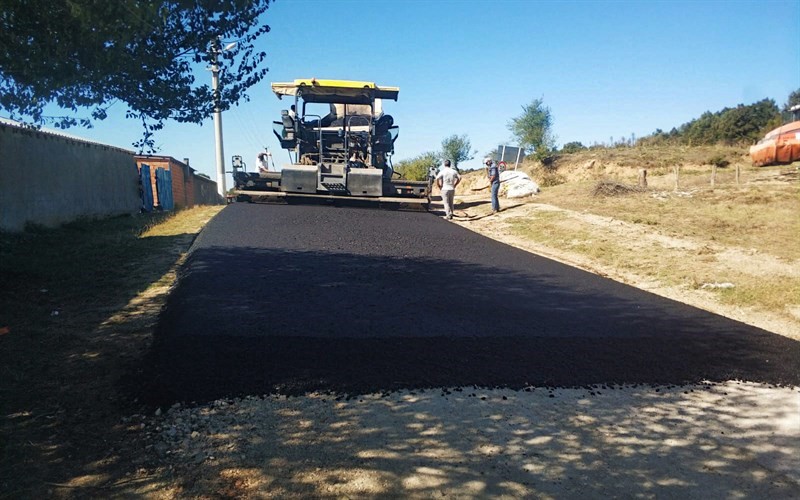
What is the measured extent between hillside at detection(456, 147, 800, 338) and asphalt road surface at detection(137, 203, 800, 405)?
1072 millimetres

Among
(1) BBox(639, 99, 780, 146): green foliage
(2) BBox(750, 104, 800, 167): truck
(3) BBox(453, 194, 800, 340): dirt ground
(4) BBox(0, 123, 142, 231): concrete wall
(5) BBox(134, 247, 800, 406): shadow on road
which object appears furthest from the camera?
(1) BBox(639, 99, 780, 146): green foliage

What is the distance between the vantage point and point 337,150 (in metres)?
15.4

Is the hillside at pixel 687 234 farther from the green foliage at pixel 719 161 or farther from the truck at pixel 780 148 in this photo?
the green foliage at pixel 719 161

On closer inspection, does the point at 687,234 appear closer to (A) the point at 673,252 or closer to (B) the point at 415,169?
(A) the point at 673,252

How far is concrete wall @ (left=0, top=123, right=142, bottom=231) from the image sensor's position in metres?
11.0

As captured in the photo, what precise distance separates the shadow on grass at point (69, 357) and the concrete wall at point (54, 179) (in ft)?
6.47

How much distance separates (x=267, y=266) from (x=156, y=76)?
2828 millimetres

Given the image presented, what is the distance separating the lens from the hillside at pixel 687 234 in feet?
26.7

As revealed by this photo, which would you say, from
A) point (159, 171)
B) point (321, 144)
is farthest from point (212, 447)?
point (159, 171)

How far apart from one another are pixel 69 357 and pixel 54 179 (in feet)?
32.9

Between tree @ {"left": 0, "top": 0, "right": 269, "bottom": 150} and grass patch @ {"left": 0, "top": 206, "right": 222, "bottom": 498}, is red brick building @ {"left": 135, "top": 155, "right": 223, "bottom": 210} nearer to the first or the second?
grass patch @ {"left": 0, "top": 206, "right": 222, "bottom": 498}

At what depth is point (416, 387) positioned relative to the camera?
4.37 metres

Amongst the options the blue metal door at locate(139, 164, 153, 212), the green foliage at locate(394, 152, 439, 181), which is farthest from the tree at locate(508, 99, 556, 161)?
the blue metal door at locate(139, 164, 153, 212)

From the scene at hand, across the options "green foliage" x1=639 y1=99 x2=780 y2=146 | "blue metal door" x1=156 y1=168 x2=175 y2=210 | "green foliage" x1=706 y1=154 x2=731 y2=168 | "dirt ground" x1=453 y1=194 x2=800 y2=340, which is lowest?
"dirt ground" x1=453 y1=194 x2=800 y2=340
